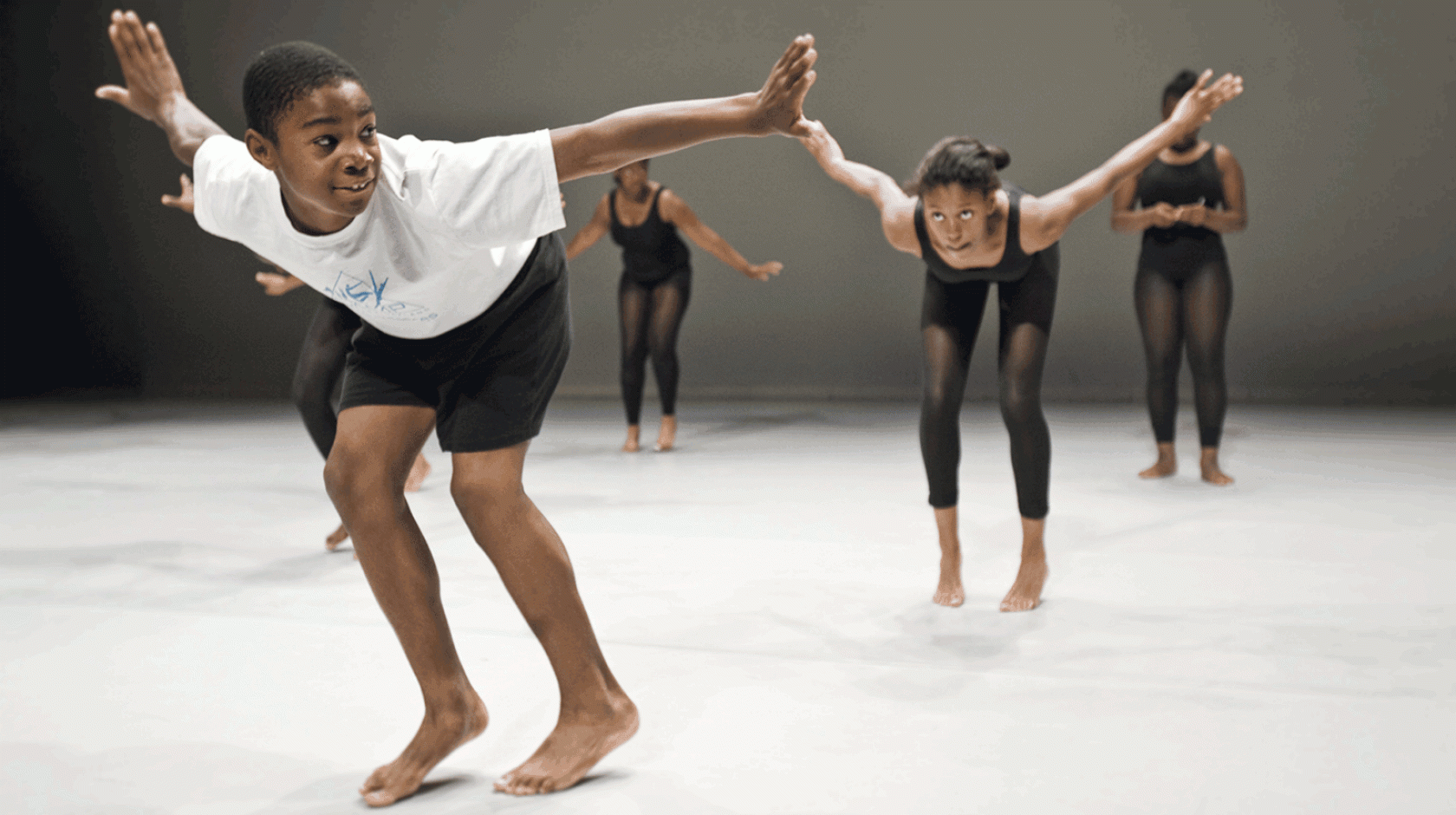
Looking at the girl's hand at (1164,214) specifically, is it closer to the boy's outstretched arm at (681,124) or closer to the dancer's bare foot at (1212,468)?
the dancer's bare foot at (1212,468)

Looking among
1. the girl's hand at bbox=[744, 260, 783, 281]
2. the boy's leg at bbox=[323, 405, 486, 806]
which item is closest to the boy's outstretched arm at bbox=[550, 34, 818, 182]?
the boy's leg at bbox=[323, 405, 486, 806]

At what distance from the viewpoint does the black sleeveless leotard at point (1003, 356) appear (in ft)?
8.59

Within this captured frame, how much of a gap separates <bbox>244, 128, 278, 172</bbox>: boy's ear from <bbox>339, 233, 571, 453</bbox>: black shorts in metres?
0.32

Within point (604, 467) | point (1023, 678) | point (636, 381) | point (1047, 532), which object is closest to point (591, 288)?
point (636, 381)

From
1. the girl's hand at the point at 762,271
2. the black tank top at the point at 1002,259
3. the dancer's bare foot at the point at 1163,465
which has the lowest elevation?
the dancer's bare foot at the point at 1163,465

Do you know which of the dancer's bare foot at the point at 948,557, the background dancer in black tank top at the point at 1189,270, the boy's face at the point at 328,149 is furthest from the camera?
the background dancer in black tank top at the point at 1189,270

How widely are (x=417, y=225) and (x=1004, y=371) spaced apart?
1.56m

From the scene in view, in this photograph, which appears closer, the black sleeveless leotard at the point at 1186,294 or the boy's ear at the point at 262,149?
the boy's ear at the point at 262,149

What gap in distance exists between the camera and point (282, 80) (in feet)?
4.77

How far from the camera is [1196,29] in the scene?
22.5ft

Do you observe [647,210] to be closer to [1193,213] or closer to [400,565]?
[1193,213]

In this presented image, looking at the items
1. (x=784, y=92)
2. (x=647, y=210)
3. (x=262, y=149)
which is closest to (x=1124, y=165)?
(x=784, y=92)

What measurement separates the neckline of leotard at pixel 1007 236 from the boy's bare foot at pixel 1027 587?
0.72 meters

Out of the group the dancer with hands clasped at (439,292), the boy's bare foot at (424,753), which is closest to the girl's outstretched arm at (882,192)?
the dancer with hands clasped at (439,292)
